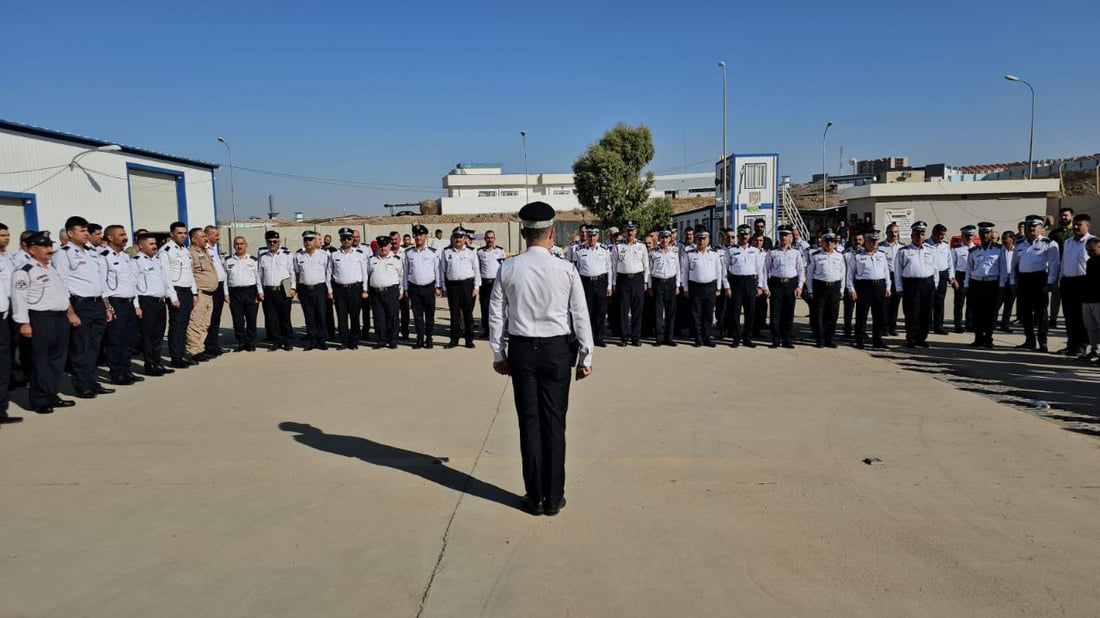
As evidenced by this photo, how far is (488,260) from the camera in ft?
36.4

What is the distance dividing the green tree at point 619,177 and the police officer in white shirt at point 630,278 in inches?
1185

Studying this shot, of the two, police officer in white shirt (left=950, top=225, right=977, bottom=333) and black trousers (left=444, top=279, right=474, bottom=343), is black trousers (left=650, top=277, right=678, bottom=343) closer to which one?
black trousers (left=444, top=279, right=474, bottom=343)

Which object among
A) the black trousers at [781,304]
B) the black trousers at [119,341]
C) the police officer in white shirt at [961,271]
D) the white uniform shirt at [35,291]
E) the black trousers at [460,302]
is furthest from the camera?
the police officer in white shirt at [961,271]

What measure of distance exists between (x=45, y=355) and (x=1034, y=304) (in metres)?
12.4

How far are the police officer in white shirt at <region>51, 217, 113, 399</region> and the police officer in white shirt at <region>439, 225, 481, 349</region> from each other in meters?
4.47

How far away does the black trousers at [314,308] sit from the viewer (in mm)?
10641

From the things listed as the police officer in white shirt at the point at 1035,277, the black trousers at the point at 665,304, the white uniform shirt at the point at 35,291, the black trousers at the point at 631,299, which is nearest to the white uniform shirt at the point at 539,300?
the white uniform shirt at the point at 35,291

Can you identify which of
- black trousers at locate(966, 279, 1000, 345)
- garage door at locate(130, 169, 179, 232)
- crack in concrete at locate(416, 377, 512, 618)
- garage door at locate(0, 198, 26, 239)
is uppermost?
garage door at locate(130, 169, 179, 232)

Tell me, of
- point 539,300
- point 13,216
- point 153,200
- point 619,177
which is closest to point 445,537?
point 539,300

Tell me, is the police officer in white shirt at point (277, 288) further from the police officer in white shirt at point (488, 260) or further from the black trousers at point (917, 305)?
the black trousers at point (917, 305)

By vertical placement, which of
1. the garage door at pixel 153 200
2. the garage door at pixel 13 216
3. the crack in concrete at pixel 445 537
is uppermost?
the garage door at pixel 153 200

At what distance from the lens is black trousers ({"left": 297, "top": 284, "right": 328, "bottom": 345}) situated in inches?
419

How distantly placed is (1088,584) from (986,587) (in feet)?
1.54

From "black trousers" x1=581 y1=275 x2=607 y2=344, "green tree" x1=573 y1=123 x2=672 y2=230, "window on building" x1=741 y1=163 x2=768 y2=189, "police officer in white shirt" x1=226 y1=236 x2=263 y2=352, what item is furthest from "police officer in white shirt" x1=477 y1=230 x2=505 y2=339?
"green tree" x1=573 y1=123 x2=672 y2=230
